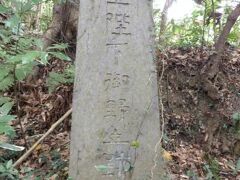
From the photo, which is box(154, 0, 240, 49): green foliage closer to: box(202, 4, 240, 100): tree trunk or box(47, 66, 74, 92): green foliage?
box(202, 4, 240, 100): tree trunk

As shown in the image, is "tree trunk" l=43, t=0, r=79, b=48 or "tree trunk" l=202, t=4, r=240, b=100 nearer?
"tree trunk" l=202, t=4, r=240, b=100

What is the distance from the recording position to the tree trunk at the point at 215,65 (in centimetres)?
416

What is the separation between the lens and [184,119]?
13.6 feet

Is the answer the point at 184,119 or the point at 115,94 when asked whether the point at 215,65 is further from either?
the point at 115,94

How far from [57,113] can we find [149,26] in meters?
1.51

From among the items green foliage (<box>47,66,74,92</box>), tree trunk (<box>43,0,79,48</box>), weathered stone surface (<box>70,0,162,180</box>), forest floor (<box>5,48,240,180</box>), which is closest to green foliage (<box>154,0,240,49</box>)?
forest floor (<box>5,48,240,180</box>)

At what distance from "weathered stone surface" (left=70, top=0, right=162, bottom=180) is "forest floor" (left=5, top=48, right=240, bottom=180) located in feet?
1.64

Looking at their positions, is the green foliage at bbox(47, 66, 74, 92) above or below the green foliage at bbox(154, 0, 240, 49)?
below

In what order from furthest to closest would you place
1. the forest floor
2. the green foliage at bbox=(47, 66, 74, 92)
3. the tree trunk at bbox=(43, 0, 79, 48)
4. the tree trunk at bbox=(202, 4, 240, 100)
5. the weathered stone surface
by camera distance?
1. the tree trunk at bbox=(43, 0, 79, 48)
2. the tree trunk at bbox=(202, 4, 240, 100)
3. the green foliage at bbox=(47, 66, 74, 92)
4. the forest floor
5. the weathered stone surface

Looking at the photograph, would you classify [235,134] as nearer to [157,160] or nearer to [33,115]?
[157,160]

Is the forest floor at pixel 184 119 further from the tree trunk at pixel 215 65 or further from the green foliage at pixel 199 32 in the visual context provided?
the green foliage at pixel 199 32

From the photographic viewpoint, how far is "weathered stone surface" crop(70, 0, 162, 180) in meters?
2.89

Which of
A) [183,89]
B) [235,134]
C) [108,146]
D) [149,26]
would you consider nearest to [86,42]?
[149,26]

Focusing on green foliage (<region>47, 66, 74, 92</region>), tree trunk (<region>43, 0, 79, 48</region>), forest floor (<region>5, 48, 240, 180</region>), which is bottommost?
forest floor (<region>5, 48, 240, 180</region>)
